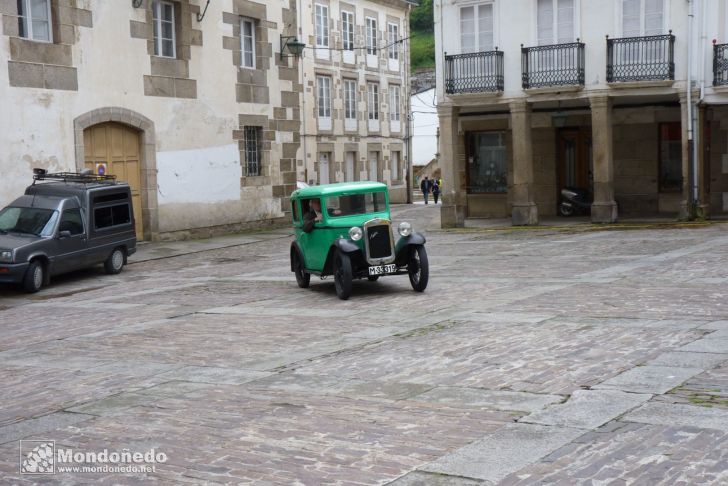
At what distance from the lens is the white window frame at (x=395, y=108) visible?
152ft

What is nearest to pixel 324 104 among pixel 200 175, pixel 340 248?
pixel 200 175

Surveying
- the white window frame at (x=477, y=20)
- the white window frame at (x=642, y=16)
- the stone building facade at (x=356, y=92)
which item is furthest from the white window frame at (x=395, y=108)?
the white window frame at (x=642, y=16)

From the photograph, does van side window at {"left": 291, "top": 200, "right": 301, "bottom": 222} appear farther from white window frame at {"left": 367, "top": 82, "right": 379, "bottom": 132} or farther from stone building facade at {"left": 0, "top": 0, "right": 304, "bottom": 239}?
white window frame at {"left": 367, "top": 82, "right": 379, "bottom": 132}

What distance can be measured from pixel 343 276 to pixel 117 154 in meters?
12.0

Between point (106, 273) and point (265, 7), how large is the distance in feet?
40.5

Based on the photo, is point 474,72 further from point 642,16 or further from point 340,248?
point 340,248

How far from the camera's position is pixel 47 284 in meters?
16.7

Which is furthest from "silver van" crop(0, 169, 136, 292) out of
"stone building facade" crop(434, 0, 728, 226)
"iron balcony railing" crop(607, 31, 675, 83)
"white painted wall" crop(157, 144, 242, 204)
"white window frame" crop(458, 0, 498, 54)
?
"iron balcony railing" crop(607, 31, 675, 83)

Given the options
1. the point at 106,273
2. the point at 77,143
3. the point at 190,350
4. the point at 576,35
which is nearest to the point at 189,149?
the point at 77,143

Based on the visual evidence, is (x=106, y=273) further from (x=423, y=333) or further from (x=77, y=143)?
→ (x=423, y=333)

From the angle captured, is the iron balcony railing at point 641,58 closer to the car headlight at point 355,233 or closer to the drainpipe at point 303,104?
the car headlight at point 355,233

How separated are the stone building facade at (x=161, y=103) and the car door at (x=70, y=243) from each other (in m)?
3.17

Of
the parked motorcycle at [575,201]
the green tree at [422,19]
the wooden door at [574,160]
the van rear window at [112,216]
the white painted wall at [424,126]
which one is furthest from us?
the green tree at [422,19]

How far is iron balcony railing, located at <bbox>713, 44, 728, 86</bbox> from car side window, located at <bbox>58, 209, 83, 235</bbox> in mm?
16192
